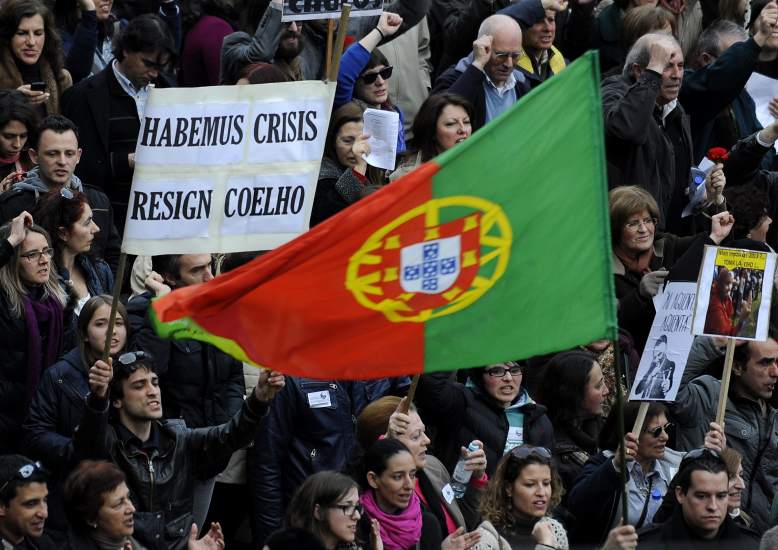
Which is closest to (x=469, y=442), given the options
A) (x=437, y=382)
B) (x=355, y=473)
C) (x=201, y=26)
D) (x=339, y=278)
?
(x=437, y=382)

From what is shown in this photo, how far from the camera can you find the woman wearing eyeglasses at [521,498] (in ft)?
31.4

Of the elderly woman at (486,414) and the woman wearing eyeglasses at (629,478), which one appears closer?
the woman wearing eyeglasses at (629,478)

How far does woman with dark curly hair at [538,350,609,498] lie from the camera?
35.8 feet

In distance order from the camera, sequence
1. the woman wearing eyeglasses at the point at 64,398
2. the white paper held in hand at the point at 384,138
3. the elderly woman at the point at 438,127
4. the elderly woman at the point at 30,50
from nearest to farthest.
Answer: the woman wearing eyeglasses at the point at 64,398, the white paper held in hand at the point at 384,138, the elderly woman at the point at 438,127, the elderly woman at the point at 30,50

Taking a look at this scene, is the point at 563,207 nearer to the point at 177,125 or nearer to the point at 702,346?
the point at 177,125

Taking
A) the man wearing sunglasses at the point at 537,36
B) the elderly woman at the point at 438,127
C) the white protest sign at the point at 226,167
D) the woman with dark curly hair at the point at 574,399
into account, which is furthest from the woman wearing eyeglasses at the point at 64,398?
the man wearing sunglasses at the point at 537,36

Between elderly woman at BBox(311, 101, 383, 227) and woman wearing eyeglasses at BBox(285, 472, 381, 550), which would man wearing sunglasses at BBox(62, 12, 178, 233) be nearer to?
elderly woman at BBox(311, 101, 383, 227)

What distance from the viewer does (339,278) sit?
755 centimetres

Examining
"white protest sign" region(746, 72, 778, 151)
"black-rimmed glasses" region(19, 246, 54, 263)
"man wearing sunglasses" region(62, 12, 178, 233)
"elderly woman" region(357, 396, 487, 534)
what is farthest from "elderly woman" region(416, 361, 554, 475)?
"white protest sign" region(746, 72, 778, 151)

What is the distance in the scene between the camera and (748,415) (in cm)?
1129

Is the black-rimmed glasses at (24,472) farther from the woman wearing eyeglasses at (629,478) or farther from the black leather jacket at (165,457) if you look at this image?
the woman wearing eyeglasses at (629,478)

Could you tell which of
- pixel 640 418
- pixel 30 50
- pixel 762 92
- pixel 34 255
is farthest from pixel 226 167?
pixel 762 92

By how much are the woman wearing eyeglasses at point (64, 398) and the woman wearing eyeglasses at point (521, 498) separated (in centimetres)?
204

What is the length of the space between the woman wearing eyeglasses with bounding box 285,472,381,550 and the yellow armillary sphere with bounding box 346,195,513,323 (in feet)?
4.97
